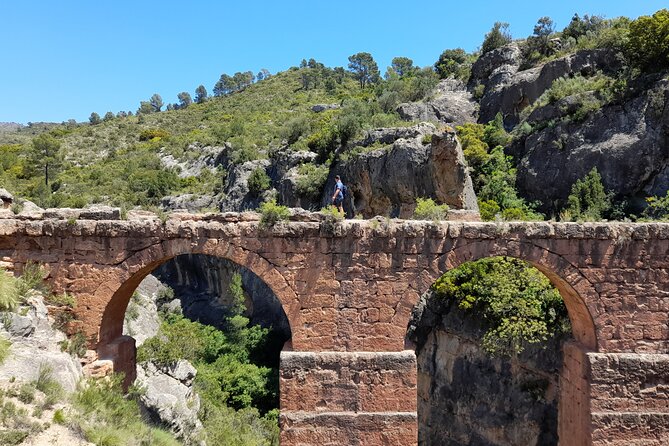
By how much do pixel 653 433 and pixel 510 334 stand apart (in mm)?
4679

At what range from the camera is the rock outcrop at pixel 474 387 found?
1318cm

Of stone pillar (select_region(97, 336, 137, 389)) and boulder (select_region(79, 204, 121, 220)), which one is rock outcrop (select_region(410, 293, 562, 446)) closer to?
stone pillar (select_region(97, 336, 137, 389))

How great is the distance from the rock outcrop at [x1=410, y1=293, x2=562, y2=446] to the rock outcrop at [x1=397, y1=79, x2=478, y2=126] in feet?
54.3

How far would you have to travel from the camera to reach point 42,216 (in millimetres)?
8250

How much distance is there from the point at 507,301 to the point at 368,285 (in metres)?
6.78

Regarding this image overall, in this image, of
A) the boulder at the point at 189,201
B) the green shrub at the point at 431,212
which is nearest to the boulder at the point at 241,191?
the boulder at the point at 189,201

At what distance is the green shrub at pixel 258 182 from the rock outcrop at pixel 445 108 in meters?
10.0

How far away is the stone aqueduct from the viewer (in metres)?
8.02

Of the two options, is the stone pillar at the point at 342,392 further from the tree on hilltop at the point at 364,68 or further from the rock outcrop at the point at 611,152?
the tree on hilltop at the point at 364,68

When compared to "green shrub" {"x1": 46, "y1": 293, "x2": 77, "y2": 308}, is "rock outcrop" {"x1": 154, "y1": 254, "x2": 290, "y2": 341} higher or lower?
lower

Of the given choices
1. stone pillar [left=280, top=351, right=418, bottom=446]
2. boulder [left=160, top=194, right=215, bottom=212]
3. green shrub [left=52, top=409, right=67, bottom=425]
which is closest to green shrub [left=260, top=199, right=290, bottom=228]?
stone pillar [left=280, top=351, right=418, bottom=446]

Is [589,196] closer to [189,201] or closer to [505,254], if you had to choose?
[505,254]

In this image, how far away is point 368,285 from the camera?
8.17 metres

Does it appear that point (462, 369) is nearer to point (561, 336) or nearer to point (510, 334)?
point (510, 334)
